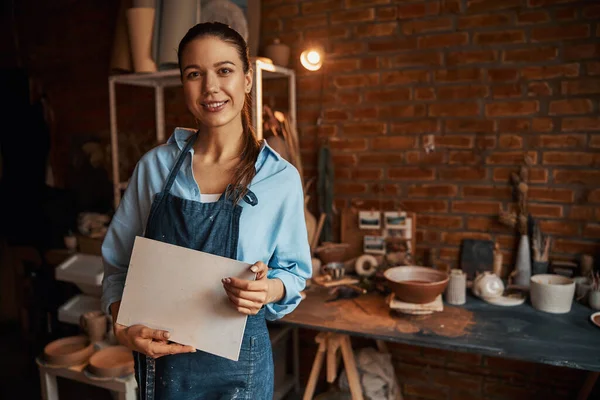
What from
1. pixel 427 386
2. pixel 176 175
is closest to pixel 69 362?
pixel 176 175

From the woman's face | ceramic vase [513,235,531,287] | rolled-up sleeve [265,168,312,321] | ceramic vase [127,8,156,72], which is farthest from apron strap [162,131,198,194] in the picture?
ceramic vase [513,235,531,287]

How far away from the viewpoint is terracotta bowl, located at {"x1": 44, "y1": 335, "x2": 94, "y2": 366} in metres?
2.08

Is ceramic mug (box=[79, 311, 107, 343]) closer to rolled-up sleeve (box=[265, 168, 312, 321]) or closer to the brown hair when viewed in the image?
rolled-up sleeve (box=[265, 168, 312, 321])

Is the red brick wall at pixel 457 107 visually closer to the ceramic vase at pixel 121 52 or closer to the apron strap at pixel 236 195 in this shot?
the ceramic vase at pixel 121 52

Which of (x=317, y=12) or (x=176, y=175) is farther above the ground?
(x=317, y=12)

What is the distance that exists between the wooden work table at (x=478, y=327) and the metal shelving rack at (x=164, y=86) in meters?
0.89

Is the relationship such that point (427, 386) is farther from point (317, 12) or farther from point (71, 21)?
point (71, 21)

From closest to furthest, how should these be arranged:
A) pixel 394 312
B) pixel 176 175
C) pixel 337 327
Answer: pixel 176 175, pixel 337 327, pixel 394 312

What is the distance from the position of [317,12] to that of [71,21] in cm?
195

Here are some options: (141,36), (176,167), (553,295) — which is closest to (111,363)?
(176,167)

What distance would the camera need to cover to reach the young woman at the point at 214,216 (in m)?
1.18

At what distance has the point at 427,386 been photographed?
255 centimetres

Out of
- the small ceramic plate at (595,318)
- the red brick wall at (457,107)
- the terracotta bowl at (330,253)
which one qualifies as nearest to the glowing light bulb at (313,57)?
the red brick wall at (457,107)

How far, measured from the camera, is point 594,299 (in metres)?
2.00
